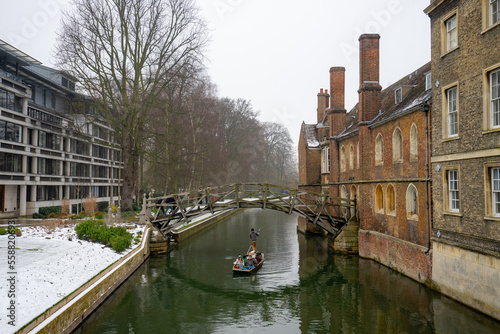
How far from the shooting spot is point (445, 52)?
13.3 m

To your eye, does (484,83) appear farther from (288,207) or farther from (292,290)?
(288,207)

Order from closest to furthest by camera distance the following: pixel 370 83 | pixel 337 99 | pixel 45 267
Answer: pixel 45 267
pixel 370 83
pixel 337 99

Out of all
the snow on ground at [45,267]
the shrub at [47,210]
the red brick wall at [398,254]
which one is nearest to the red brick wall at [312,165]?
the red brick wall at [398,254]

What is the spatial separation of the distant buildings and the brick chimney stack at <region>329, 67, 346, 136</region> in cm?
429

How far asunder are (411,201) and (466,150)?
465 cm

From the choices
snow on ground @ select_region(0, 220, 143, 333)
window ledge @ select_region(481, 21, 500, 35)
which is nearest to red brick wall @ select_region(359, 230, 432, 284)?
window ledge @ select_region(481, 21, 500, 35)

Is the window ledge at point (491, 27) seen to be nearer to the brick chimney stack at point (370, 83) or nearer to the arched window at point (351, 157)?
the brick chimney stack at point (370, 83)

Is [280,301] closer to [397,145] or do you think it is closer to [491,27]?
[397,145]

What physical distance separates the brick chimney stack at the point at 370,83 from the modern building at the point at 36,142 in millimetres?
15822

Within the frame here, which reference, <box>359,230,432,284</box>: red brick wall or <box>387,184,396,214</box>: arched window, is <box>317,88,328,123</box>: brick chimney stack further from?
<box>387,184,396,214</box>: arched window

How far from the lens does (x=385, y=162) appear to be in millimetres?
18516

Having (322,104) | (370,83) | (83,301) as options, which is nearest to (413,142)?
(370,83)

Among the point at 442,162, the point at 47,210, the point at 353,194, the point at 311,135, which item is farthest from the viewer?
the point at 311,135

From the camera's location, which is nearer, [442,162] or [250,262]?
[442,162]
